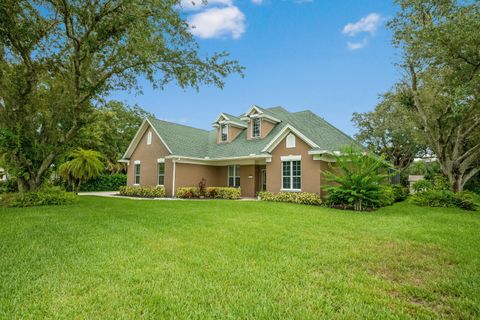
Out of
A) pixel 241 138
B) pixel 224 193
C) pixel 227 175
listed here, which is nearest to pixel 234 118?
pixel 241 138

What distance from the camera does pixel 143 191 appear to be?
20.7 metres

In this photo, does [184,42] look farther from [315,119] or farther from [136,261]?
[315,119]

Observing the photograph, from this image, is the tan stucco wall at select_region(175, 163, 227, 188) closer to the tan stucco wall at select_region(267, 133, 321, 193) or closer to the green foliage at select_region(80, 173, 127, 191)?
the tan stucco wall at select_region(267, 133, 321, 193)

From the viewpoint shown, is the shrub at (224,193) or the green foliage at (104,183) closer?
the shrub at (224,193)

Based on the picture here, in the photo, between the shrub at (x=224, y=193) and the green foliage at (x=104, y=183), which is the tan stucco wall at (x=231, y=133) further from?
the green foliage at (x=104, y=183)

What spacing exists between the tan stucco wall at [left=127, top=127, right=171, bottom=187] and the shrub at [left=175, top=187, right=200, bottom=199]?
63.0 inches

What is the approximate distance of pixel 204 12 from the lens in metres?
11.4

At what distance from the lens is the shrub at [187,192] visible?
1894 cm

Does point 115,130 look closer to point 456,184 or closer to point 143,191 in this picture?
point 143,191

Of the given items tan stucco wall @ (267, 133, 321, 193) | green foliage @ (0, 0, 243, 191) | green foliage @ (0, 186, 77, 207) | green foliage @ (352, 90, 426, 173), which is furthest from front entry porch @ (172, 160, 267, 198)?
green foliage @ (352, 90, 426, 173)

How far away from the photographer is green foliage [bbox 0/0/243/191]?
1030cm

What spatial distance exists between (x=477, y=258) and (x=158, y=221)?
8.23 metres

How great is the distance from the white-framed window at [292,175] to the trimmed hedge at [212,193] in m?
3.58

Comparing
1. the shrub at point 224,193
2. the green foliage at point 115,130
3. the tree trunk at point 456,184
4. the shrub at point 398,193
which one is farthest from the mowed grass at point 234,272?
the green foliage at point 115,130
